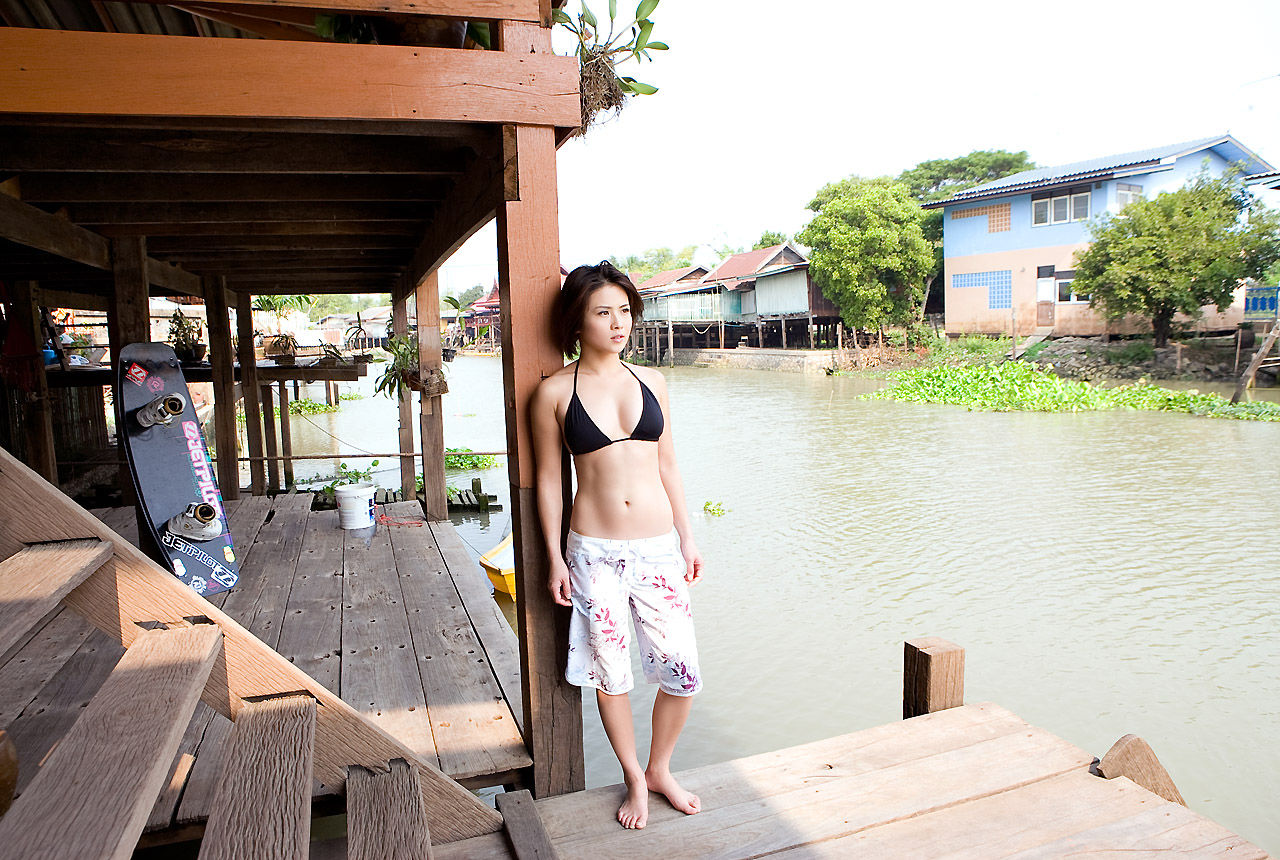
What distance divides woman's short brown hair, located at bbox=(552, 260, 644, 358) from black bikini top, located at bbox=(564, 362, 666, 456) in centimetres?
10

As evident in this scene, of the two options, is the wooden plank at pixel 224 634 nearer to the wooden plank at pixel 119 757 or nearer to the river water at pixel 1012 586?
the wooden plank at pixel 119 757

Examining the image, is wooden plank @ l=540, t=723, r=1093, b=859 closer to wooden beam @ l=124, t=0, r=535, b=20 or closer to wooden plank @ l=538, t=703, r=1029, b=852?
wooden plank @ l=538, t=703, r=1029, b=852

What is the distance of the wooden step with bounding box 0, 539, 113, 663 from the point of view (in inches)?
56.6

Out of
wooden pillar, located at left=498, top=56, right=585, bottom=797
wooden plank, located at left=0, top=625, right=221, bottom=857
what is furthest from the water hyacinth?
wooden plank, located at left=0, top=625, right=221, bottom=857

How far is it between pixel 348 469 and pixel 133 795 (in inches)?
559

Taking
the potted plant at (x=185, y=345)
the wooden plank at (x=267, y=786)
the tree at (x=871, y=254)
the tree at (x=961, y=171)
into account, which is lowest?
the wooden plank at (x=267, y=786)

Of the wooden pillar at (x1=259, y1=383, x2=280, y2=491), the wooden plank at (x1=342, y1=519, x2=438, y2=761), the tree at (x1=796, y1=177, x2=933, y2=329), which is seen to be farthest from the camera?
the tree at (x1=796, y1=177, x2=933, y2=329)

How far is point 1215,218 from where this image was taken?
2005 centimetres

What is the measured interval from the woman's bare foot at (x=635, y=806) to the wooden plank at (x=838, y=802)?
25mm

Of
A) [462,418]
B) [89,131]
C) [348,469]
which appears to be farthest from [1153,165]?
[89,131]

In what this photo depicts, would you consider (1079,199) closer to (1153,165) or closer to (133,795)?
(1153,165)

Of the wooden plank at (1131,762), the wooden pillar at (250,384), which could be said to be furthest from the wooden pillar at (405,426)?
the wooden plank at (1131,762)

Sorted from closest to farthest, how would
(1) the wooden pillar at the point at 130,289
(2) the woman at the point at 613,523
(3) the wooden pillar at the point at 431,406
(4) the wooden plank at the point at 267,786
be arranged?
(4) the wooden plank at the point at 267,786
(2) the woman at the point at 613,523
(1) the wooden pillar at the point at 130,289
(3) the wooden pillar at the point at 431,406

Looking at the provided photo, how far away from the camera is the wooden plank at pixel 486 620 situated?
3.39 meters
